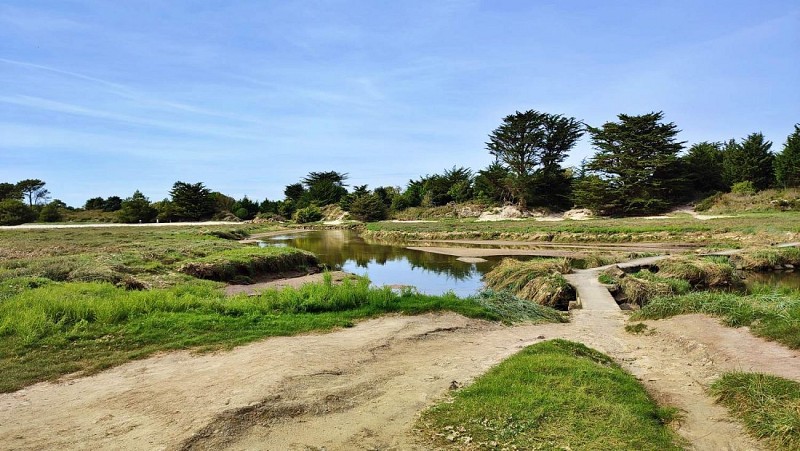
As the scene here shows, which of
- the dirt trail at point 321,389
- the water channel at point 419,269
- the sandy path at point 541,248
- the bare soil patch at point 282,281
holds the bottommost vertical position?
the water channel at point 419,269

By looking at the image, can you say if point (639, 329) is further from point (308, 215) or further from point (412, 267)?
point (308, 215)

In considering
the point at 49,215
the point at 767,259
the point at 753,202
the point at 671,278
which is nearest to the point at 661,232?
the point at 767,259

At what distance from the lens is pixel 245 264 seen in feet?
66.3

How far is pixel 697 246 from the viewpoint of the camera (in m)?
29.1

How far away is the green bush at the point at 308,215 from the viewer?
86.4 m

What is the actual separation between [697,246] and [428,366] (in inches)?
1130

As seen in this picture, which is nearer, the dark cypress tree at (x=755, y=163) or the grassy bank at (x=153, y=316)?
the grassy bank at (x=153, y=316)

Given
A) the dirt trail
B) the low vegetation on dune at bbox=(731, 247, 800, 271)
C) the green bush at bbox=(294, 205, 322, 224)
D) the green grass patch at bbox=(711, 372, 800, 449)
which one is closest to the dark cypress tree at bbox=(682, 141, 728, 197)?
the low vegetation on dune at bbox=(731, 247, 800, 271)

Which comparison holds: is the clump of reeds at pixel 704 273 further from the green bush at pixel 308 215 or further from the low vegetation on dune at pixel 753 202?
the green bush at pixel 308 215

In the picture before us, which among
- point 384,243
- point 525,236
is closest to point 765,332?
point 525,236

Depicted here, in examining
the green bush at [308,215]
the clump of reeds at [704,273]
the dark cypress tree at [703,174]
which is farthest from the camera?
the green bush at [308,215]

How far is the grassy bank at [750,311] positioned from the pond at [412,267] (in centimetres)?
670

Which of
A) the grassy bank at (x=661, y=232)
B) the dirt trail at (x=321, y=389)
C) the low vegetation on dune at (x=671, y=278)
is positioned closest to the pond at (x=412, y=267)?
the low vegetation on dune at (x=671, y=278)

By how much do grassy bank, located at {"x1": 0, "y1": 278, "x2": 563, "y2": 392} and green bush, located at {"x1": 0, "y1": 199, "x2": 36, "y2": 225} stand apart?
64.1 metres
